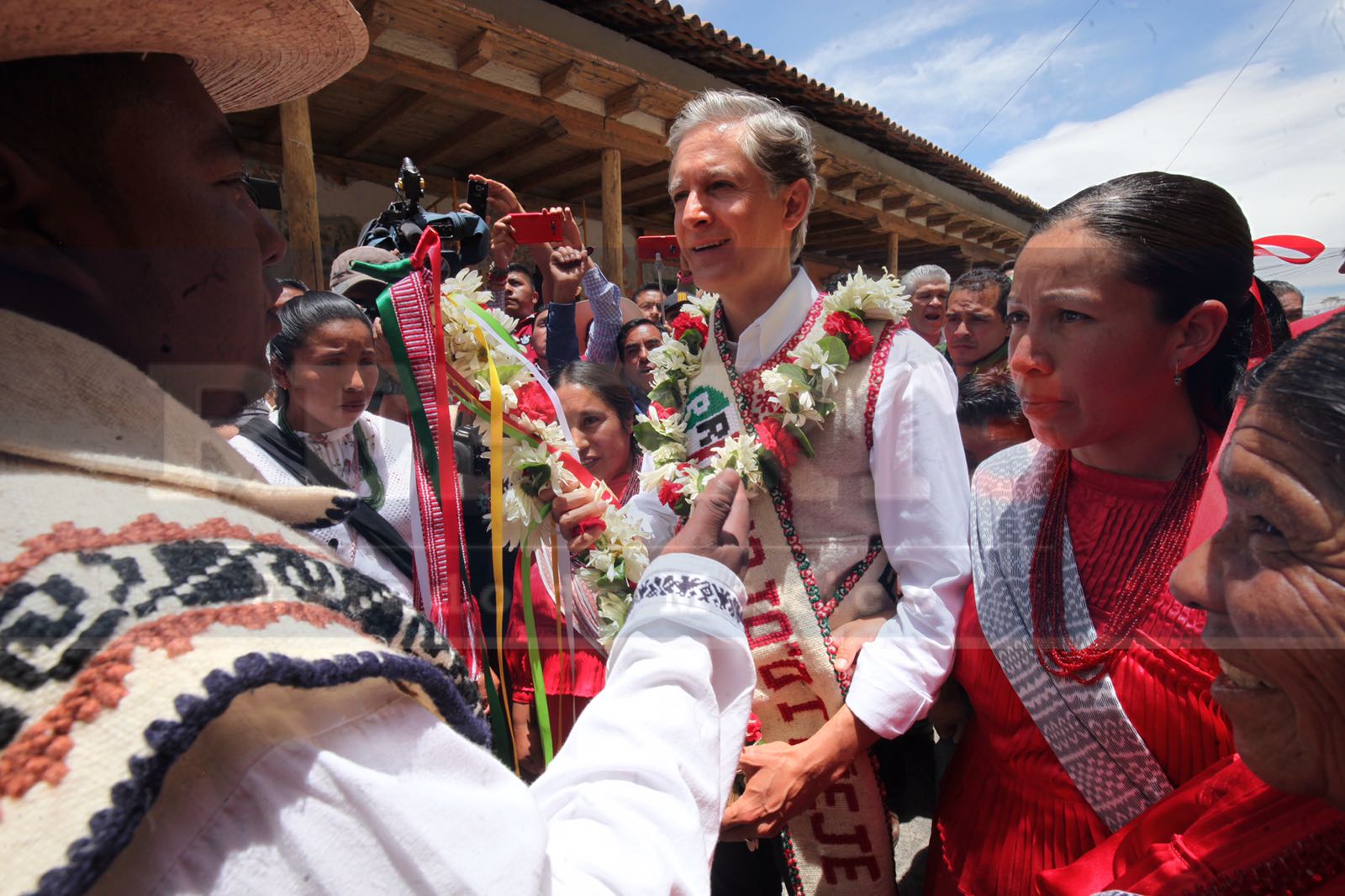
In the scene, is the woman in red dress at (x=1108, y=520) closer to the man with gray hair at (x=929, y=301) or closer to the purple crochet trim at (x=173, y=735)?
the purple crochet trim at (x=173, y=735)

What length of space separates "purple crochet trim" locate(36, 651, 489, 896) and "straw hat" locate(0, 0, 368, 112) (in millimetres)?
660

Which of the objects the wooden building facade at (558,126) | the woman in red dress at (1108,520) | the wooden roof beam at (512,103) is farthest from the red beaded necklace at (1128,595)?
the wooden roof beam at (512,103)

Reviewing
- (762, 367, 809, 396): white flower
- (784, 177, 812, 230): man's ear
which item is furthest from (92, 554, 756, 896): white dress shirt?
(784, 177, 812, 230): man's ear

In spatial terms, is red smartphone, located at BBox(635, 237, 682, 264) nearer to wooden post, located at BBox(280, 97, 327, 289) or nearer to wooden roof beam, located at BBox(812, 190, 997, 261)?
wooden post, located at BBox(280, 97, 327, 289)

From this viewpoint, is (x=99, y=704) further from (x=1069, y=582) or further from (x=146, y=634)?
(x=1069, y=582)

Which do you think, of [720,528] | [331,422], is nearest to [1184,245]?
[720,528]

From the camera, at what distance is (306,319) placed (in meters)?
2.58

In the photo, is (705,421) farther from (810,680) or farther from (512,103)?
(512,103)

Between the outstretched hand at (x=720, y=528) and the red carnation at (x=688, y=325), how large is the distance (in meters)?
0.86

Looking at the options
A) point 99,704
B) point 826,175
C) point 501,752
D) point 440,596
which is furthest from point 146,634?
point 826,175

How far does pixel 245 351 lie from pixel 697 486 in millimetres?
1120

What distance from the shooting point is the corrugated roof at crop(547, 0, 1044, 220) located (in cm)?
550

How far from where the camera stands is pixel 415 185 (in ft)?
7.14

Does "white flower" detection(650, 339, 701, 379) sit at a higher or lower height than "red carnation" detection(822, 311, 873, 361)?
lower
